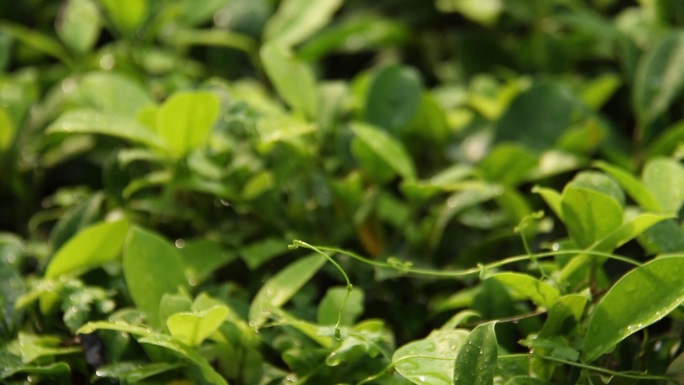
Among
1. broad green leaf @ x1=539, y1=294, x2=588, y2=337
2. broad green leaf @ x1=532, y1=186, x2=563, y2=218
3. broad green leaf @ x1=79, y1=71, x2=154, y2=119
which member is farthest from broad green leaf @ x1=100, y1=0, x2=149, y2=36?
broad green leaf @ x1=539, y1=294, x2=588, y2=337

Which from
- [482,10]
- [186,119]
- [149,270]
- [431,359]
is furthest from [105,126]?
[482,10]

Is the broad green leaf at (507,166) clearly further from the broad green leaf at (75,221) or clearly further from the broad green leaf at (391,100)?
the broad green leaf at (75,221)

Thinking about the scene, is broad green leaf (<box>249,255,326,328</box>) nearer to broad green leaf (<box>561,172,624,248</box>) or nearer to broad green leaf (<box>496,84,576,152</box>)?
broad green leaf (<box>561,172,624,248</box>)

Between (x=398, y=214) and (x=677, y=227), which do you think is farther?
(x=398, y=214)

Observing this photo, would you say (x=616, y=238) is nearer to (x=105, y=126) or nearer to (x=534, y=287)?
(x=534, y=287)

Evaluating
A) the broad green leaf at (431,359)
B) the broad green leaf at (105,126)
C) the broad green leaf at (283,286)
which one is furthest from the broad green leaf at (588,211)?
the broad green leaf at (105,126)

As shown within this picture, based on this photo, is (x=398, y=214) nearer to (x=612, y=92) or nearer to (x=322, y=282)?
(x=322, y=282)

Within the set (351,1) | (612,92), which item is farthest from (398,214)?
(351,1)
